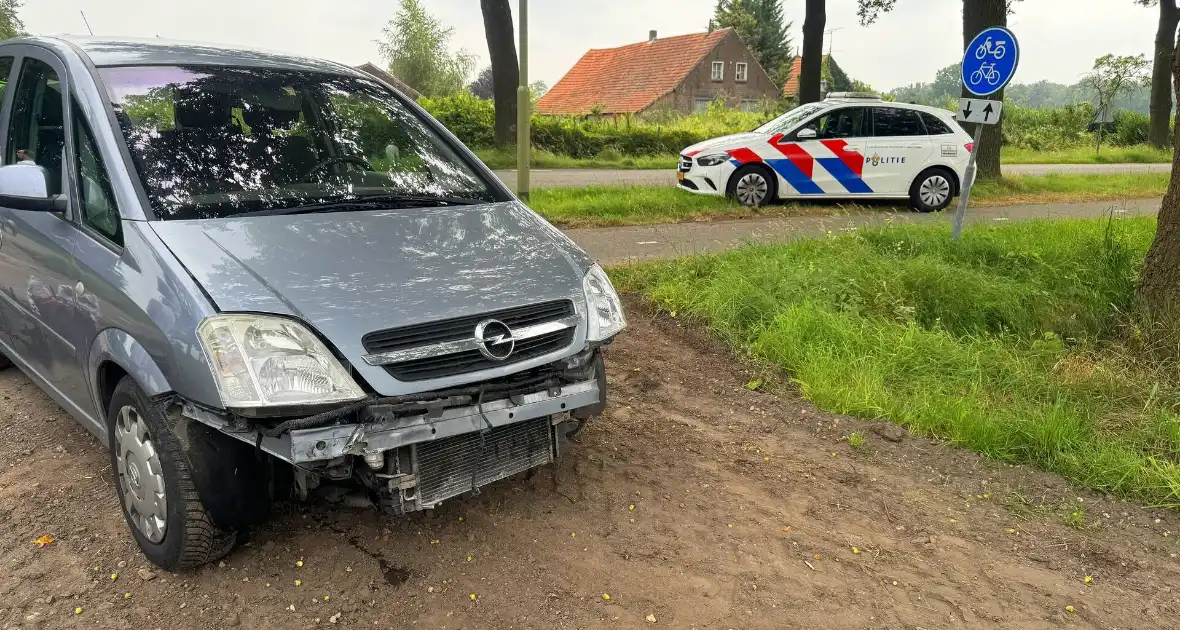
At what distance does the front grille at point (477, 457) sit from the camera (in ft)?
8.77

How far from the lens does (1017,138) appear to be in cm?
3266

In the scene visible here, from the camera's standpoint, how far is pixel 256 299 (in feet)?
8.16

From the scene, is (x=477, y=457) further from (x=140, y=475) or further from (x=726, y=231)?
(x=726, y=231)

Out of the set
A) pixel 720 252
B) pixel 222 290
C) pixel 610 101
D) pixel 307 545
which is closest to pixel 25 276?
pixel 222 290

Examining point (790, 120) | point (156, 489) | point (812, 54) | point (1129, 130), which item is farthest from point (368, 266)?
point (1129, 130)

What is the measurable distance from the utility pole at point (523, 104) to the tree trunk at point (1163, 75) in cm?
2614

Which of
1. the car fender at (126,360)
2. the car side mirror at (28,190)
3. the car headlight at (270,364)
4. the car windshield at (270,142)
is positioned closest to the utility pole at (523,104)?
the car windshield at (270,142)

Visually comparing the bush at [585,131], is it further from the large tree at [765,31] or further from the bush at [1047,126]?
the large tree at [765,31]

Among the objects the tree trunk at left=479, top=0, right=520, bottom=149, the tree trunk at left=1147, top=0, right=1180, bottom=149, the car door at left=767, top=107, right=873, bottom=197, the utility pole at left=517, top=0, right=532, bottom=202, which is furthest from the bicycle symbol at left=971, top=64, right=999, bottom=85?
the tree trunk at left=1147, top=0, right=1180, bottom=149

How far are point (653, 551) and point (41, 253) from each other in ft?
9.06

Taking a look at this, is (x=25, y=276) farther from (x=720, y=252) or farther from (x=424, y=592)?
(x=720, y=252)

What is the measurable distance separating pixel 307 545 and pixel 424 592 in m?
0.56

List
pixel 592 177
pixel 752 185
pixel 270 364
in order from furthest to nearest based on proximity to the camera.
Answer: pixel 592 177
pixel 752 185
pixel 270 364

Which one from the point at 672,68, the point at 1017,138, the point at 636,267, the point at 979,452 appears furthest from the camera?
the point at 672,68
